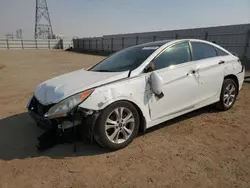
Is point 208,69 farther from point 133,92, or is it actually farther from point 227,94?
point 133,92

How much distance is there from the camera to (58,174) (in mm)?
2672

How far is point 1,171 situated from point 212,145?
9.05ft

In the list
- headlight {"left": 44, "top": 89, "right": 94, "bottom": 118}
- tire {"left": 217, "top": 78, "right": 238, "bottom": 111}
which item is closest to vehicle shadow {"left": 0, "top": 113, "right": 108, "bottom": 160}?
headlight {"left": 44, "top": 89, "right": 94, "bottom": 118}

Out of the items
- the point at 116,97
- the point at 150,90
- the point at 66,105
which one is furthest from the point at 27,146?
the point at 150,90

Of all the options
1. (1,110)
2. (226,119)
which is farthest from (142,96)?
(1,110)

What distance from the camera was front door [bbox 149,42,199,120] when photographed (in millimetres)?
3506

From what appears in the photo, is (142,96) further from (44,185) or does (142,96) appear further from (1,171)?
→ (1,171)

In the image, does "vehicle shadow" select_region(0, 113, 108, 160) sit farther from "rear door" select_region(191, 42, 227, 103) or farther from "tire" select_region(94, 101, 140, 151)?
"rear door" select_region(191, 42, 227, 103)

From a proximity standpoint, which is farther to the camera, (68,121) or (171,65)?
(171,65)

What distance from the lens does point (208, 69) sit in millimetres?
4148

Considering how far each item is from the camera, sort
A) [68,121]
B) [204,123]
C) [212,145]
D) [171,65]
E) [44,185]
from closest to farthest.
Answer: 1. [44,185]
2. [68,121]
3. [212,145]
4. [171,65]
5. [204,123]

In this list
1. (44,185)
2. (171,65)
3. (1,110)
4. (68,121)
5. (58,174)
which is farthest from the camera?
(1,110)

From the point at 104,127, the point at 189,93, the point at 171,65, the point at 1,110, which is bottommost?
the point at 1,110

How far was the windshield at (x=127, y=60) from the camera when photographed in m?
3.62
